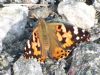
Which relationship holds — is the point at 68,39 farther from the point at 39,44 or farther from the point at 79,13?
the point at 79,13

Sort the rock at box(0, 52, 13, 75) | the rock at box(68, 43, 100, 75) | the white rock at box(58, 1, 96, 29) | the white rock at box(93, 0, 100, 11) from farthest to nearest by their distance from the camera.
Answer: the white rock at box(93, 0, 100, 11), the white rock at box(58, 1, 96, 29), the rock at box(0, 52, 13, 75), the rock at box(68, 43, 100, 75)

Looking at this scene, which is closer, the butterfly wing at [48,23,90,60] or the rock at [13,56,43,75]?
the rock at [13,56,43,75]

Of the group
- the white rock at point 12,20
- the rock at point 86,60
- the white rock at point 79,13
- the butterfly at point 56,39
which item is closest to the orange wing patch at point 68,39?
the butterfly at point 56,39

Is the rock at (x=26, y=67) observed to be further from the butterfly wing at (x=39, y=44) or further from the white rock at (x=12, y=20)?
the white rock at (x=12, y=20)

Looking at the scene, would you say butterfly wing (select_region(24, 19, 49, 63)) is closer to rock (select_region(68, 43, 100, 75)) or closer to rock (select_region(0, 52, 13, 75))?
rock (select_region(0, 52, 13, 75))

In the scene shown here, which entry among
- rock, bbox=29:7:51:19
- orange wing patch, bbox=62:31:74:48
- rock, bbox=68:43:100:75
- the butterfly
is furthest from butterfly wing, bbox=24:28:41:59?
rock, bbox=29:7:51:19
